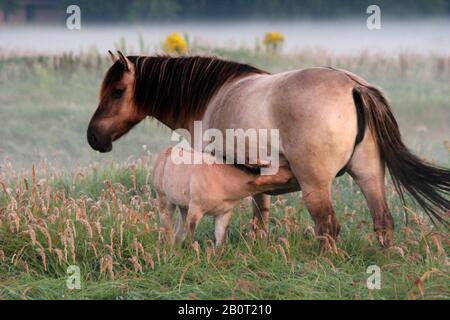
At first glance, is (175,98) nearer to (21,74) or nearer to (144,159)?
(144,159)

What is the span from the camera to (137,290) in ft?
20.5

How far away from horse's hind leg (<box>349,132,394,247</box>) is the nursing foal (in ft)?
1.76

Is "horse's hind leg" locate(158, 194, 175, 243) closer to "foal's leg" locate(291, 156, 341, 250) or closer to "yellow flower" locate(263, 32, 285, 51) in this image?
"foal's leg" locate(291, 156, 341, 250)

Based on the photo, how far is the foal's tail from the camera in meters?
6.88

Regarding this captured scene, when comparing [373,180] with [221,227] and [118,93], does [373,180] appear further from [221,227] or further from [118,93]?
[118,93]

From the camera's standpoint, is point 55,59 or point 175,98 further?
point 55,59

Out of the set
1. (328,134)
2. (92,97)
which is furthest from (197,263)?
(92,97)

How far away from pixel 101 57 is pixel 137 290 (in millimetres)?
12877

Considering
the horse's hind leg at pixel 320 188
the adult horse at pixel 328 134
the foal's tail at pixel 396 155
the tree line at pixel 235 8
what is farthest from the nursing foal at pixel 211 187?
the tree line at pixel 235 8

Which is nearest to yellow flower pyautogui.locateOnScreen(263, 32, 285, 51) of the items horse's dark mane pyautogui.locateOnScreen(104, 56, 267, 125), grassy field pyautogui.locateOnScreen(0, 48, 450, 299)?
grassy field pyautogui.locateOnScreen(0, 48, 450, 299)

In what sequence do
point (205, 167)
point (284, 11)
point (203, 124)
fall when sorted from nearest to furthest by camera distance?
point (205, 167), point (203, 124), point (284, 11)

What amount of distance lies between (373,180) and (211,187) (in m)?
1.28

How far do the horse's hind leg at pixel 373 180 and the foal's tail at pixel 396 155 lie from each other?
0.09m
